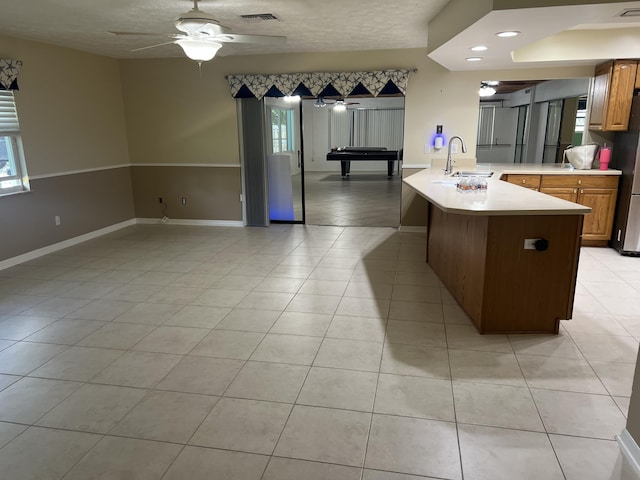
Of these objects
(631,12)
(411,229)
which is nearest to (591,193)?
(411,229)

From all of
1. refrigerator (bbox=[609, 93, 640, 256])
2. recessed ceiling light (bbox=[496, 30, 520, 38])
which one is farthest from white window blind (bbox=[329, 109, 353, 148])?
recessed ceiling light (bbox=[496, 30, 520, 38])

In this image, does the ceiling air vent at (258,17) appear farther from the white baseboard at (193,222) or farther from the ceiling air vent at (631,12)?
the white baseboard at (193,222)

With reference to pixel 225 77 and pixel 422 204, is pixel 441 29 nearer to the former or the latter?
pixel 422 204

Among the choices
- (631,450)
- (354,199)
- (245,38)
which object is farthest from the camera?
(354,199)

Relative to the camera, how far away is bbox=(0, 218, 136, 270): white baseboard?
462 cm

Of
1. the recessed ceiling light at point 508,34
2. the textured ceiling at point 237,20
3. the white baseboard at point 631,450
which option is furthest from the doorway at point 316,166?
the white baseboard at point 631,450

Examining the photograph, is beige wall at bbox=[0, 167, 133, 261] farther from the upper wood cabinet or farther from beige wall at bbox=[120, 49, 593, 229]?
the upper wood cabinet

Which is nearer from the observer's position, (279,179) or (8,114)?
(8,114)

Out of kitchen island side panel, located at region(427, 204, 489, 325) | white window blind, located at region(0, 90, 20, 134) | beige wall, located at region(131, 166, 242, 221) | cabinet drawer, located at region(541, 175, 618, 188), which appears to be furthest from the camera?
beige wall, located at region(131, 166, 242, 221)

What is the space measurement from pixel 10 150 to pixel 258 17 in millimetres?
2918

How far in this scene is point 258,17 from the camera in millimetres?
3912

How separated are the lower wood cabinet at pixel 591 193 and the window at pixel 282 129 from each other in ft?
12.2

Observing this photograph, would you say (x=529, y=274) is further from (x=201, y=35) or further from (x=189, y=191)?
(x=189, y=191)

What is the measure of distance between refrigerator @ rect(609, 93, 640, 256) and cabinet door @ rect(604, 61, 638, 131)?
0.24 ft
